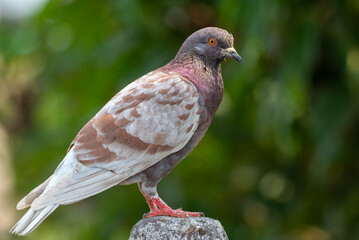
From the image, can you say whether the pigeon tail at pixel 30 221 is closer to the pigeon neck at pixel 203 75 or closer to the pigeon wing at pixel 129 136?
the pigeon wing at pixel 129 136

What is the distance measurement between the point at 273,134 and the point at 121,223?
2.99 metres

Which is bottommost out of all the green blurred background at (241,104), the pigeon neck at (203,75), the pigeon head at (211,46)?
the green blurred background at (241,104)

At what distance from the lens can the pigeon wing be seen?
461 centimetres

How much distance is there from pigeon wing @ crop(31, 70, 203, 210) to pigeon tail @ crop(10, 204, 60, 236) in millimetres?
127

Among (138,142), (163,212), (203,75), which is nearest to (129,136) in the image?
(138,142)

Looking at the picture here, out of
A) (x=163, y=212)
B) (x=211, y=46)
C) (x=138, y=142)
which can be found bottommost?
(x=163, y=212)

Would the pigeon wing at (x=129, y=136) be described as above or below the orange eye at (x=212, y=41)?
below

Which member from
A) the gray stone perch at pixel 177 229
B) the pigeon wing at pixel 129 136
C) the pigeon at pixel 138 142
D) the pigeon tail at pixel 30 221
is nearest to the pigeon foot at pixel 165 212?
the pigeon at pixel 138 142

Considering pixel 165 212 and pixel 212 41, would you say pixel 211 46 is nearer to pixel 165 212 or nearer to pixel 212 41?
pixel 212 41

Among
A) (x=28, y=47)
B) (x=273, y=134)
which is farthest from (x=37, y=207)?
(x=28, y=47)

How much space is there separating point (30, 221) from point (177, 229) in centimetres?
105

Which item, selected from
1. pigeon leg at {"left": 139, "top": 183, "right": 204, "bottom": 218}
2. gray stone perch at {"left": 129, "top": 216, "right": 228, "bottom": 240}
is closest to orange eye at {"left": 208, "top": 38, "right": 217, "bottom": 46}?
pigeon leg at {"left": 139, "top": 183, "right": 204, "bottom": 218}

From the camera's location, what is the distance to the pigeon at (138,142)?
4.57 m

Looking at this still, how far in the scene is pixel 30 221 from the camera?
4.43 meters
